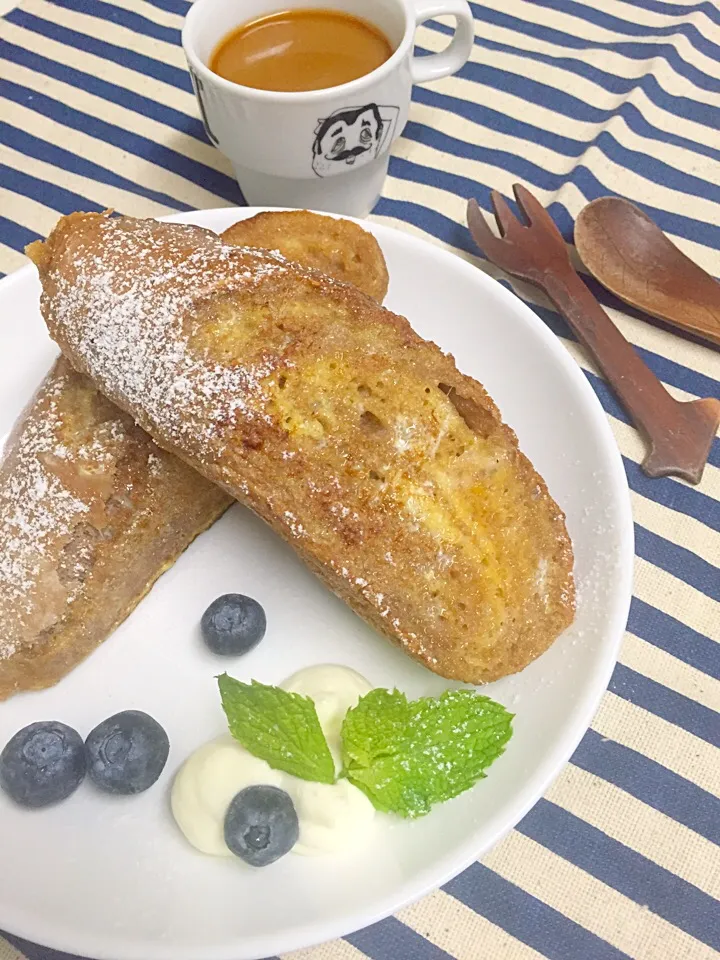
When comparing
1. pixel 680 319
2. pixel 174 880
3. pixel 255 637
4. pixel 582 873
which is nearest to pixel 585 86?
pixel 680 319

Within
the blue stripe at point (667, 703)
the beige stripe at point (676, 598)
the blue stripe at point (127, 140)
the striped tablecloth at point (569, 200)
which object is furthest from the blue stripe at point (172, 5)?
the blue stripe at point (667, 703)

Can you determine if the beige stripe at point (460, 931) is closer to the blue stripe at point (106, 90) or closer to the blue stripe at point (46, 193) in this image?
the blue stripe at point (46, 193)

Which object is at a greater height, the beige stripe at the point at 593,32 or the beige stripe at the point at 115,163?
the beige stripe at the point at 593,32

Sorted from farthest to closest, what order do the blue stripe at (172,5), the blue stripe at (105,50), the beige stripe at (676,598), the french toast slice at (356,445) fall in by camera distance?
the blue stripe at (172,5) → the blue stripe at (105,50) → the beige stripe at (676,598) → the french toast slice at (356,445)

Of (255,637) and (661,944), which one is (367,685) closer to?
(255,637)

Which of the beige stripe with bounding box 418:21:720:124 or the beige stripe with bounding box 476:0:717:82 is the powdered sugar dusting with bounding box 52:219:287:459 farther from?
the beige stripe with bounding box 476:0:717:82

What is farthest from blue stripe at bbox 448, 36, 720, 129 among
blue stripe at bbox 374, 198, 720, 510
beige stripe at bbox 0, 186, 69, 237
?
beige stripe at bbox 0, 186, 69, 237
